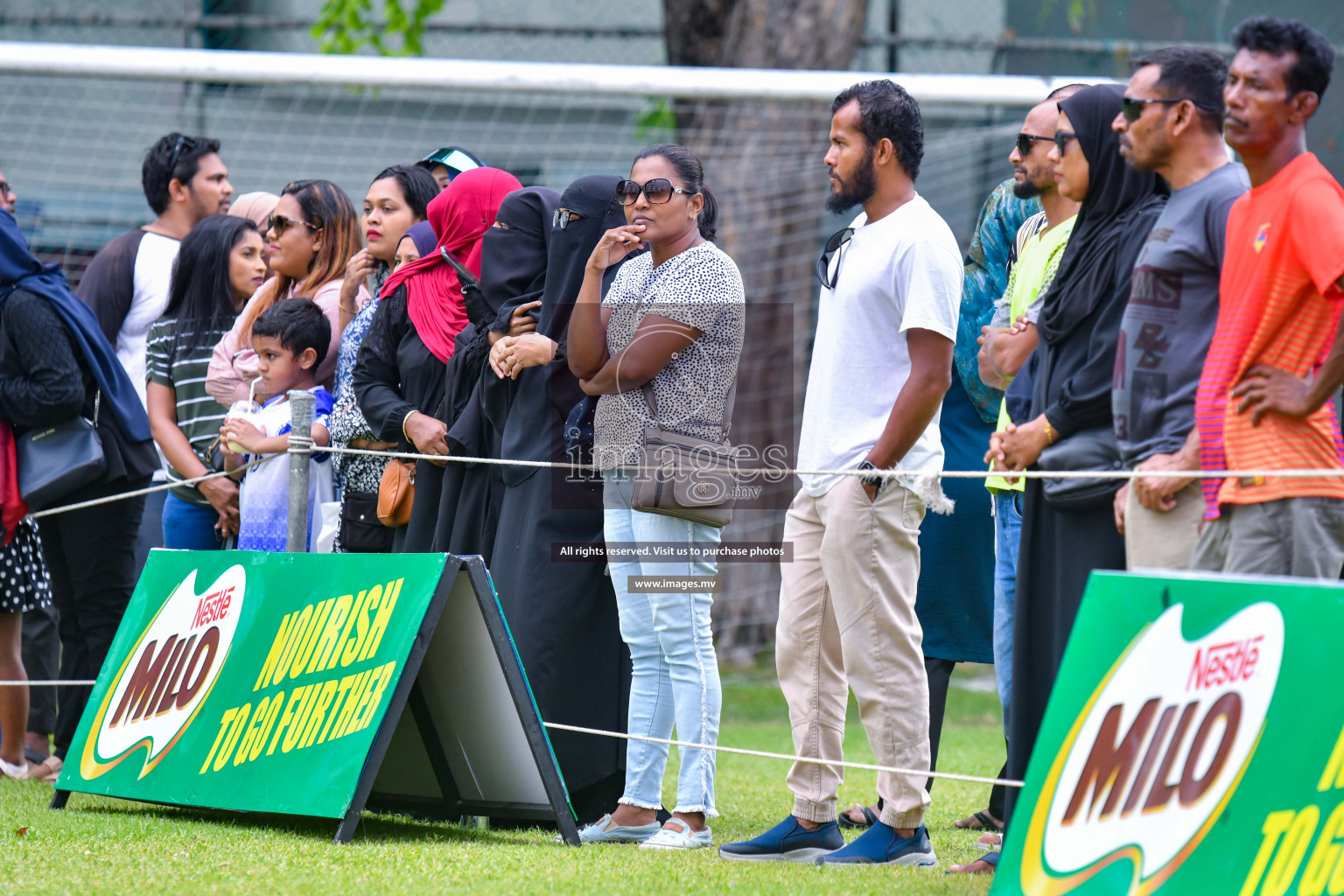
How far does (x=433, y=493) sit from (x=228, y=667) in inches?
34.6

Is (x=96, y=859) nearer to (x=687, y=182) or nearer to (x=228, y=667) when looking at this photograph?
(x=228, y=667)

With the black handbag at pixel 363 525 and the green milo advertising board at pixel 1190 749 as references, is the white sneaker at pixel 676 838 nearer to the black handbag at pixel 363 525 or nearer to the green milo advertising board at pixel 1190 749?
the green milo advertising board at pixel 1190 749

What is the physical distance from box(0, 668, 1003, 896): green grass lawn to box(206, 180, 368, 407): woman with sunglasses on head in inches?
66.0

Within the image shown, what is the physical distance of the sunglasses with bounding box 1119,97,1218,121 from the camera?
11.1ft

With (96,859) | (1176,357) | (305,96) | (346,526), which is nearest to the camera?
(1176,357)

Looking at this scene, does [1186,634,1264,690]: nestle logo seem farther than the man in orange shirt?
No

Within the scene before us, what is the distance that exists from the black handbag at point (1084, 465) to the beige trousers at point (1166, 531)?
148 mm

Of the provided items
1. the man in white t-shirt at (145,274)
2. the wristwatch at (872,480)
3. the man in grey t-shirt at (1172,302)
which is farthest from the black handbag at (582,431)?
the man in white t-shirt at (145,274)

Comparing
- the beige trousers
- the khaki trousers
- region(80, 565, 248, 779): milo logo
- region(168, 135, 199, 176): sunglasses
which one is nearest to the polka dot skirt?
region(80, 565, 248, 779): milo logo

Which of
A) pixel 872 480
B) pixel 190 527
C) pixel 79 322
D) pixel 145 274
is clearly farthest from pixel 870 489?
pixel 145 274

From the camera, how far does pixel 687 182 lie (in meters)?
4.36

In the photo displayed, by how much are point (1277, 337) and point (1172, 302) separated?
0.29m

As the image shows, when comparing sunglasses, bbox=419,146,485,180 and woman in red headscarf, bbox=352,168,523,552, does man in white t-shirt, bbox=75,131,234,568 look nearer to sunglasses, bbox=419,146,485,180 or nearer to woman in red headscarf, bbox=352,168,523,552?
sunglasses, bbox=419,146,485,180

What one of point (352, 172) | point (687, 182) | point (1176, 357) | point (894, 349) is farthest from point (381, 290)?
point (352, 172)
